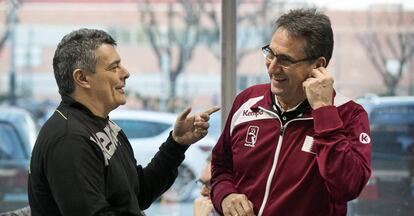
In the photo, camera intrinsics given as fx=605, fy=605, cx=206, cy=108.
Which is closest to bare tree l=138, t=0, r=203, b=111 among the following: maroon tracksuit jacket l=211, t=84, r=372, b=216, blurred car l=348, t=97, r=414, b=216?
blurred car l=348, t=97, r=414, b=216

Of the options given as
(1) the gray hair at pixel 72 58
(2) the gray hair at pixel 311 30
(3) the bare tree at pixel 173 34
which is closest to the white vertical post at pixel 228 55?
(3) the bare tree at pixel 173 34

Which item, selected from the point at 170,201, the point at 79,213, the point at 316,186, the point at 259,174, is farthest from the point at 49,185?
the point at 170,201

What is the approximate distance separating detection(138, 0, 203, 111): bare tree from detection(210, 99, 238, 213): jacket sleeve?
1.43m

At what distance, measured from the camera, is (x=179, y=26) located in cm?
353

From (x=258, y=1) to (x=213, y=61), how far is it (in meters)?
0.44

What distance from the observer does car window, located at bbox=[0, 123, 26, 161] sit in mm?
3510

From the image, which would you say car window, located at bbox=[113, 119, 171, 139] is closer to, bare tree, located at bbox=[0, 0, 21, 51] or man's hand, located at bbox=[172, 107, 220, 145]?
bare tree, located at bbox=[0, 0, 21, 51]

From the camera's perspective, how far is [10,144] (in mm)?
3516

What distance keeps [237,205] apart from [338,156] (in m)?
0.39

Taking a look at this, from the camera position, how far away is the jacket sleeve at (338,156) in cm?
169

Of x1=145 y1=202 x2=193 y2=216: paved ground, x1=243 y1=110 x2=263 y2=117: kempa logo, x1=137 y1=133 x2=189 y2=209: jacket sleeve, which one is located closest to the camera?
x1=243 y1=110 x2=263 y2=117: kempa logo

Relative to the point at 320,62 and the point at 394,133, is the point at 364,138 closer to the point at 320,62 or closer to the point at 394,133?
the point at 320,62

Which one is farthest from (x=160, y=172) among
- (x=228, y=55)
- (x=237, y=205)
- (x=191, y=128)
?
(x=228, y=55)

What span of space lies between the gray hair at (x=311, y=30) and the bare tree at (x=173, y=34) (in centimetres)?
170
